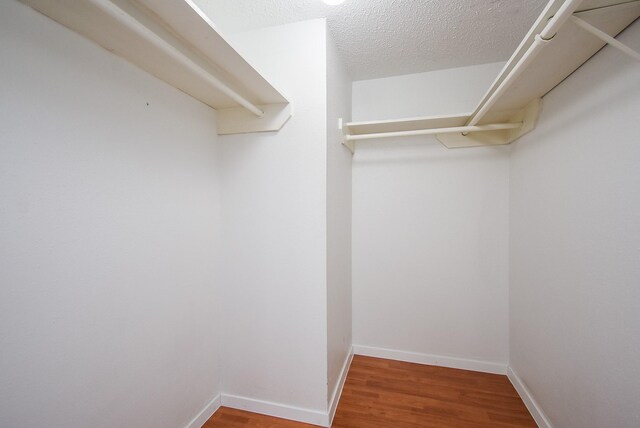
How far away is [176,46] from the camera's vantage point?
3.41 ft

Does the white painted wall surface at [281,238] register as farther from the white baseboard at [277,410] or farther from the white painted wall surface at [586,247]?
the white painted wall surface at [586,247]

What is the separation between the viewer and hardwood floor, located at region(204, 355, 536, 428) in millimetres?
1532

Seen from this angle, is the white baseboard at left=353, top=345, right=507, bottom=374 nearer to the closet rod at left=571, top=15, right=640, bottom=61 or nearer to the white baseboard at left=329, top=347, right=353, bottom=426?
the white baseboard at left=329, top=347, right=353, bottom=426

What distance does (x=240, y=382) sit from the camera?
5.48 feet

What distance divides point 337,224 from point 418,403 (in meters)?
1.37

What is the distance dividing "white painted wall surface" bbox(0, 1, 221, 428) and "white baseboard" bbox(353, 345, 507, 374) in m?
1.47

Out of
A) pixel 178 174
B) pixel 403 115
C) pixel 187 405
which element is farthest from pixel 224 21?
pixel 187 405

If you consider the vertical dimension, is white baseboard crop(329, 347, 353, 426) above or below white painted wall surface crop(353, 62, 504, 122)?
below

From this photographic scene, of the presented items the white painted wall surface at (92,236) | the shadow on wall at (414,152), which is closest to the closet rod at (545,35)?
the shadow on wall at (414,152)

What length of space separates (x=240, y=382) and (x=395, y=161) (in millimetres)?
2110

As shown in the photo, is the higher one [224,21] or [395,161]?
[224,21]

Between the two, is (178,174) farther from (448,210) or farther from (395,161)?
(448,210)

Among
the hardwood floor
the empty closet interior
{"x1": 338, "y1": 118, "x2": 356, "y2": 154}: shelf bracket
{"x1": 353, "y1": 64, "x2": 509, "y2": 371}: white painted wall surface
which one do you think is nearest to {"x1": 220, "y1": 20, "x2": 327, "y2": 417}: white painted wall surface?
the empty closet interior

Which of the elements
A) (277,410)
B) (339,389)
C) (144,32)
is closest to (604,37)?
(144,32)
